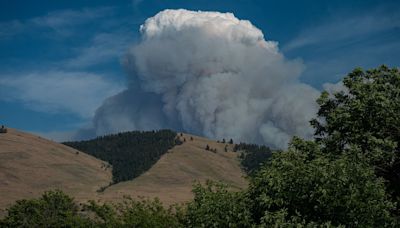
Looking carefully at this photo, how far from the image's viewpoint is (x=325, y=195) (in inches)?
1257

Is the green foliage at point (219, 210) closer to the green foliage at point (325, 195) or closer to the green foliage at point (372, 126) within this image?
the green foliage at point (325, 195)

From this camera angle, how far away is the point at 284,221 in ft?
110

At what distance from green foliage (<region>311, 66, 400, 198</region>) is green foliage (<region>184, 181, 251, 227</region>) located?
36.0 feet

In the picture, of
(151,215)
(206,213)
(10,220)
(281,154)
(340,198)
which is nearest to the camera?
(340,198)

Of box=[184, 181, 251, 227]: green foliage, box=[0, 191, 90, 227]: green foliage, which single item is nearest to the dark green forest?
box=[184, 181, 251, 227]: green foliage

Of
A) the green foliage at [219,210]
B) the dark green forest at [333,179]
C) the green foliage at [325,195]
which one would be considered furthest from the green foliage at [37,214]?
the green foliage at [325,195]

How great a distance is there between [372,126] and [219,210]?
660 inches

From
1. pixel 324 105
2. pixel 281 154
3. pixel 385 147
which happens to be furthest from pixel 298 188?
pixel 324 105

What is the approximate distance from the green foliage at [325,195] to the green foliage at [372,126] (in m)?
7.90

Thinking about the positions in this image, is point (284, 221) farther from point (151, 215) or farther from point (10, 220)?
point (10, 220)

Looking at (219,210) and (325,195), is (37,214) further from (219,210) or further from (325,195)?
(325,195)

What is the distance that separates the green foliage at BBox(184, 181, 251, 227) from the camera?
36.8 metres

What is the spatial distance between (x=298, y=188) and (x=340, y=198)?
2.83 metres

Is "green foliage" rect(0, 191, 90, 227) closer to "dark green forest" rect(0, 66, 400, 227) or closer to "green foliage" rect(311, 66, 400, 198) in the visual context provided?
"dark green forest" rect(0, 66, 400, 227)
